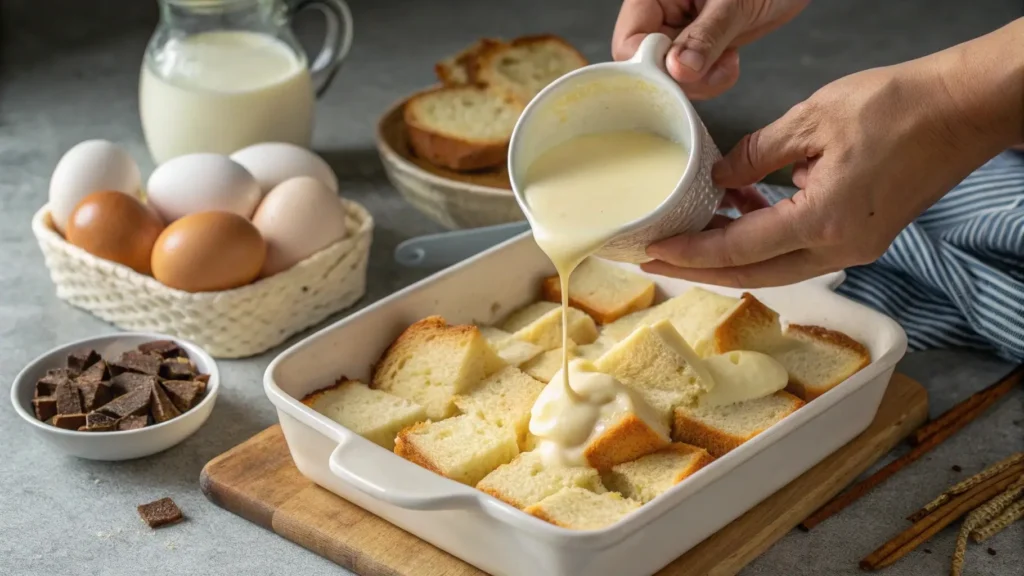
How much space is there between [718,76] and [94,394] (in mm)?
1128

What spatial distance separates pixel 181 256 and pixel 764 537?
3.52 ft

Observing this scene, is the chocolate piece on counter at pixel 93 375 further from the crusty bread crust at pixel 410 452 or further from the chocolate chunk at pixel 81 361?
the crusty bread crust at pixel 410 452

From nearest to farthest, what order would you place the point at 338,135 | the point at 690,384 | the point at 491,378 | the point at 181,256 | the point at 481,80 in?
the point at 690,384
the point at 491,378
the point at 181,256
the point at 481,80
the point at 338,135

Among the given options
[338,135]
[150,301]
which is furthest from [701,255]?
[338,135]

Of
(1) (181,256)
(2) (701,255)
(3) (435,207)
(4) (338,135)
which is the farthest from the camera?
(4) (338,135)

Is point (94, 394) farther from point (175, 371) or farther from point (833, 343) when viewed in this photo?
point (833, 343)

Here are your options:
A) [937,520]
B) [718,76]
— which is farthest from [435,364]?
[937,520]

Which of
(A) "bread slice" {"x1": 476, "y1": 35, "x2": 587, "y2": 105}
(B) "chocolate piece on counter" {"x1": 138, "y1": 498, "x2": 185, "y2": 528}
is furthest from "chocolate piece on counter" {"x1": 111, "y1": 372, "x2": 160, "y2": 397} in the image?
(A) "bread slice" {"x1": 476, "y1": 35, "x2": 587, "y2": 105}

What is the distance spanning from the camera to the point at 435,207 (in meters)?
2.55

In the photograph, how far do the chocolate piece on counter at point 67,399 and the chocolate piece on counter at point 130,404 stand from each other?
35 millimetres

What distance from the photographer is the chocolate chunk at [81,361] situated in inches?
77.8

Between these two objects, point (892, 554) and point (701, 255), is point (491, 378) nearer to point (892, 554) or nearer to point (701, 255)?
point (701, 255)

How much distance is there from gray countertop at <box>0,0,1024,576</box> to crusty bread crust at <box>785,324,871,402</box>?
0.60 ft

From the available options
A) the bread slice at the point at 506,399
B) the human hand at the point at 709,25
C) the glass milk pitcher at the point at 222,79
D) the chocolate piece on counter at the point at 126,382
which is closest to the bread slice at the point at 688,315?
the bread slice at the point at 506,399
